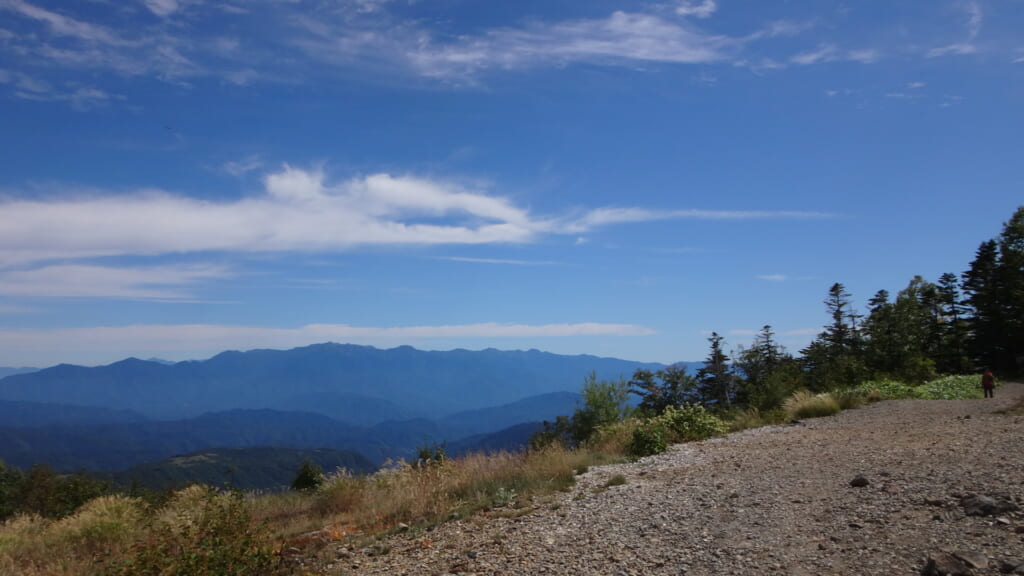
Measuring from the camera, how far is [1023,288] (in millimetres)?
29766

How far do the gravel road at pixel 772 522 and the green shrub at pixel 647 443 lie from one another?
1919 mm

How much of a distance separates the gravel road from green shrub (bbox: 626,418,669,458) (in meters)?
1.92

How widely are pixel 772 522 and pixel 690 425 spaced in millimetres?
8299

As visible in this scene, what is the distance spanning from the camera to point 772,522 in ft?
17.7

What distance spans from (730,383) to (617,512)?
33.7 meters

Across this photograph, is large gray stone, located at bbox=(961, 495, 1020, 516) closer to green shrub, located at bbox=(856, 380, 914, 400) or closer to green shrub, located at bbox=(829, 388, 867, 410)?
green shrub, located at bbox=(829, 388, 867, 410)

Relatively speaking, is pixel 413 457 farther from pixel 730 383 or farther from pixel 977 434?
pixel 730 383

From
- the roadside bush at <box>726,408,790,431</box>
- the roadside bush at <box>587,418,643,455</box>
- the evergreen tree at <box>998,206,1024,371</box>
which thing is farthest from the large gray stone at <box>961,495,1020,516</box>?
the evergreen tree at <box>998,206,1024,371</box>

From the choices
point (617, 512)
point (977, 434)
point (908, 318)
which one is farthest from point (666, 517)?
point (908, 318)

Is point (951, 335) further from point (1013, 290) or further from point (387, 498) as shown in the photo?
point (387, 498)

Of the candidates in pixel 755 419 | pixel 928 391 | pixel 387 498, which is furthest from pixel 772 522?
pixel 928 391

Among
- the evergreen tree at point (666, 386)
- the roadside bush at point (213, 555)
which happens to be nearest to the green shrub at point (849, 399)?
the evergreen tree at point (666, 386)

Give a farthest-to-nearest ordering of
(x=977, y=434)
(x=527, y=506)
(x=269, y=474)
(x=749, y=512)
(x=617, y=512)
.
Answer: (x=269, y=474) → (x=977, y=434) → (x=527, y=506) → (x=617, y=512) → (x=749, y=512)

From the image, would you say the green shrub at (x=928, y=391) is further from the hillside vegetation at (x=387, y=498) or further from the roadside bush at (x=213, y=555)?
the roadside bush at (x=213, y=555)
